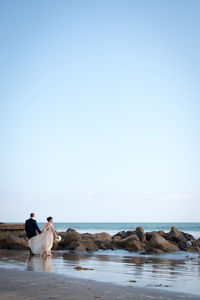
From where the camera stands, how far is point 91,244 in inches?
766

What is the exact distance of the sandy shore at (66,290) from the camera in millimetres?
5711

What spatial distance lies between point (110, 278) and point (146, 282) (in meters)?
0.98

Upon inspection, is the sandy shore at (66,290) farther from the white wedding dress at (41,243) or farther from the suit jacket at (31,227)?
the suit jacket at (31,227)

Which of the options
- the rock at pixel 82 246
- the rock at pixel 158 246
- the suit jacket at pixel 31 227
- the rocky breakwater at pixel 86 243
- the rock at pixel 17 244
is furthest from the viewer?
the rock at pixel 158 246

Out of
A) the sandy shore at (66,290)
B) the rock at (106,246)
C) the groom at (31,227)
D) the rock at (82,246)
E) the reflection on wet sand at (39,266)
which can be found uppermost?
the groom at (31,227)

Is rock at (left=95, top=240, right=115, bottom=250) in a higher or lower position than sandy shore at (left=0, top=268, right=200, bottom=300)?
lower

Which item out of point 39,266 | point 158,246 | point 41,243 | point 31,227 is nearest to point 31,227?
point 31,227

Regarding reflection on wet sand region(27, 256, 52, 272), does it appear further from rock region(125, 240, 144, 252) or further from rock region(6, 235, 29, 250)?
rock region(125, 240, 144, 252)

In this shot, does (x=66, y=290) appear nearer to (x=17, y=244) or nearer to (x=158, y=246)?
(x=17, y=244)

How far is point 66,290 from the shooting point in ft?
20.5

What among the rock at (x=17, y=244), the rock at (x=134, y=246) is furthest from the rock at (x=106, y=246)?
the rock at (x=17, y=244)

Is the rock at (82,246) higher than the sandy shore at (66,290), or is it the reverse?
the sandy shore at (66,290)

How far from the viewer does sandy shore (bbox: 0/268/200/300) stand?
571cm

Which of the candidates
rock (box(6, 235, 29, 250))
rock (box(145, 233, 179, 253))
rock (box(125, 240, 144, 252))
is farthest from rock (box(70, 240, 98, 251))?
rock (box(145, 233, 179, 253))
